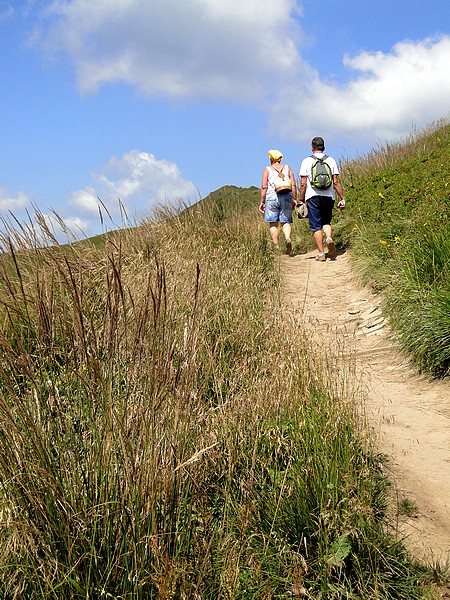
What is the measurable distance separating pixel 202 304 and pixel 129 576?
204 centimetres

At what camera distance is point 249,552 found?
2830 mm

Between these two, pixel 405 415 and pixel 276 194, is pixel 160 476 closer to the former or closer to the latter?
pixel 405 415

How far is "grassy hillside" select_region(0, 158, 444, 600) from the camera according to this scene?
2236 mm

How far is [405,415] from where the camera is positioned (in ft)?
16.0

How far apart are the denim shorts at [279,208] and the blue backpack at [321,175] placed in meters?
0.83

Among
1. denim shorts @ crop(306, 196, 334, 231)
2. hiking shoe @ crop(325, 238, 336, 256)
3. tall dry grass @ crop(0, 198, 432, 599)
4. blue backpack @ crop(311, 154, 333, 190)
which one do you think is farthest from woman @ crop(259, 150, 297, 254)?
tall dry grass @ crop(0, 198, 432, 599)

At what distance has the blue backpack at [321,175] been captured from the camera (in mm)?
10469

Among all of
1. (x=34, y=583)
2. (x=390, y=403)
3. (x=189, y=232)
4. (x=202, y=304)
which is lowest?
(x=390, y=403)

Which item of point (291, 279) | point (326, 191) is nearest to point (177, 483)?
point (291, 279)

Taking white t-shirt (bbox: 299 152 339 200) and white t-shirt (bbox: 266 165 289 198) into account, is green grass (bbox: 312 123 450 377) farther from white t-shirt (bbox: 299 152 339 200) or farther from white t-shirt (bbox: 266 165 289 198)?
white t-shirt (bbox: 266 165 289 198)

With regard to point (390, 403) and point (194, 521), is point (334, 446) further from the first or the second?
point (390, 403)

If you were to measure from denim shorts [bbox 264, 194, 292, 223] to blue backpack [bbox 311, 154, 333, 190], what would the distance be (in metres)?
0.83

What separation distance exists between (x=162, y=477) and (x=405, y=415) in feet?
9.78

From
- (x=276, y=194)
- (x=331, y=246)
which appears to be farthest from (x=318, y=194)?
(x=331, y=246)
